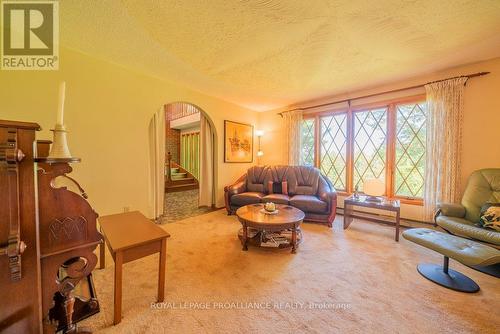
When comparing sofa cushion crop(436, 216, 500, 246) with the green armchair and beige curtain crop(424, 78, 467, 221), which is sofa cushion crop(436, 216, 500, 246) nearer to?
the green armchair

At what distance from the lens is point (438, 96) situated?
280 cm

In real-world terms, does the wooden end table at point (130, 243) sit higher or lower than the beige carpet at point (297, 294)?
higher

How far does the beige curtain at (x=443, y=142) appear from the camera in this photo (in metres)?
2.68

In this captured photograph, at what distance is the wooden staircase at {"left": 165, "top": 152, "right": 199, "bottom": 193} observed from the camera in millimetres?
6113

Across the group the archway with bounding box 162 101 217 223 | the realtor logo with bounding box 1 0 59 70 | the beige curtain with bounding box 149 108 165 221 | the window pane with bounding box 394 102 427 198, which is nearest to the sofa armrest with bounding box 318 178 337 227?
the window pane with bounding box 394 102 427 198

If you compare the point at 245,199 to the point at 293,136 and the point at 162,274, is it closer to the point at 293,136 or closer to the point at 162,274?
the point at 293,136

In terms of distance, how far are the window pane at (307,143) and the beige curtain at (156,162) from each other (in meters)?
3.06

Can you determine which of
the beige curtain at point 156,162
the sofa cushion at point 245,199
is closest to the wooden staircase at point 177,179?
the beige curtain at point 156,162

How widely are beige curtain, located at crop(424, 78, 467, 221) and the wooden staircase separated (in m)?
6.13

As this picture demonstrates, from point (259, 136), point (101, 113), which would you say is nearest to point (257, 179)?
point (259, 136)

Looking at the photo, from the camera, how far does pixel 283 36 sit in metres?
1.97

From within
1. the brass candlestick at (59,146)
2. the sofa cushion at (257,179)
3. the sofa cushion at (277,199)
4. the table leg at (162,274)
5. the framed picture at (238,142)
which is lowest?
the table leg at (162,274)

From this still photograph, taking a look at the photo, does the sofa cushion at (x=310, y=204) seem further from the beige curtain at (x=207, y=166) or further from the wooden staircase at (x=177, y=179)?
the wooden staircase at (x=177, y=179)

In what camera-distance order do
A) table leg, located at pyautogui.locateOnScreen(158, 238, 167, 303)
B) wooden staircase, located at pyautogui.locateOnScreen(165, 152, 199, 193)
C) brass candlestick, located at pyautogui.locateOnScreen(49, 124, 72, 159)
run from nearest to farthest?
brass candlestick, located at pyautogui.locateOnScreen(49, 124, 72, 159)
table leg, located at pyautogui.locateOnScreen(158, 238, 167, 303)
wooden staircase, located at pyautogui.locateOnScreen(165, 152, 199, 193)
